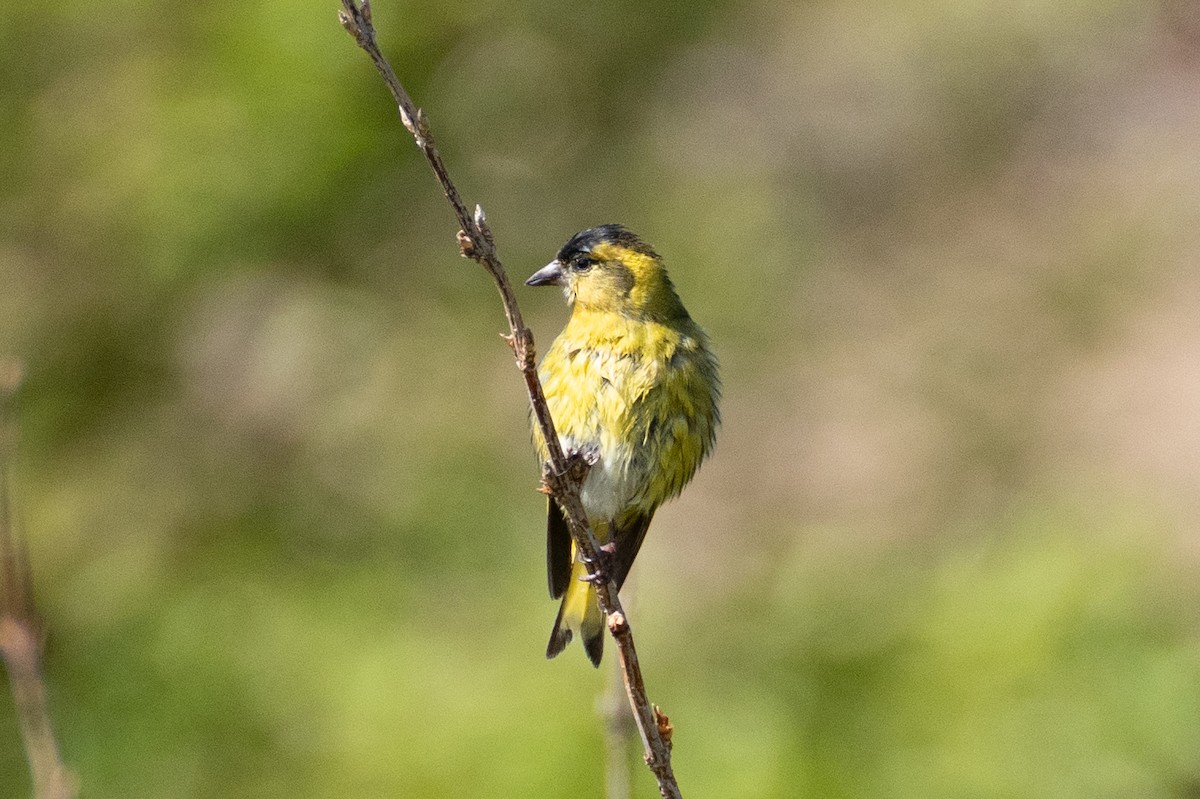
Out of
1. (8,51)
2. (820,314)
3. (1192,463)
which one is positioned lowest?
(8,51)

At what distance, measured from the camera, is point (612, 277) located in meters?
4.07

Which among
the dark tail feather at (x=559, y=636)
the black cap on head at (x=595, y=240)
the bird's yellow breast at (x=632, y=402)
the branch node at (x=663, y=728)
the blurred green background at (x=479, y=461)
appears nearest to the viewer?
the branch node at (x=663, y=728)

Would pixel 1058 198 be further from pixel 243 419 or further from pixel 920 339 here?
pixel 243 419

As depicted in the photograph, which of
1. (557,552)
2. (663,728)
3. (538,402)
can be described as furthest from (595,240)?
(663,728)

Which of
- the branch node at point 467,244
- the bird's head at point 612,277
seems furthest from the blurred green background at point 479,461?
the branch node at point 467,244

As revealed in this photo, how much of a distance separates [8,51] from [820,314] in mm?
5561

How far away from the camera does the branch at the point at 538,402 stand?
7.02 feet

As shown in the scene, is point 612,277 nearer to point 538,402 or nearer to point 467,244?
point 538,402

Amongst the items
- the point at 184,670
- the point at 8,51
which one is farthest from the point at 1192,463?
the point at 8,51

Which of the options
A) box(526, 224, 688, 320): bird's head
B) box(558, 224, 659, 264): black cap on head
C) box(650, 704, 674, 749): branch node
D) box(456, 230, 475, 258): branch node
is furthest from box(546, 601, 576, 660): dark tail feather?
box(456, 230, 475, 258): branch node

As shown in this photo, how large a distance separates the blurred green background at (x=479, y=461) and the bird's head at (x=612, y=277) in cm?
151

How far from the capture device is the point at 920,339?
9.76 m

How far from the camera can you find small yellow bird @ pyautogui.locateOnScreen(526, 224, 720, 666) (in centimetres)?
387

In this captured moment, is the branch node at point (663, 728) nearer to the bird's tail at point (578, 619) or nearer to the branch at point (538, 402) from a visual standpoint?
the branch at point (538, 402)
